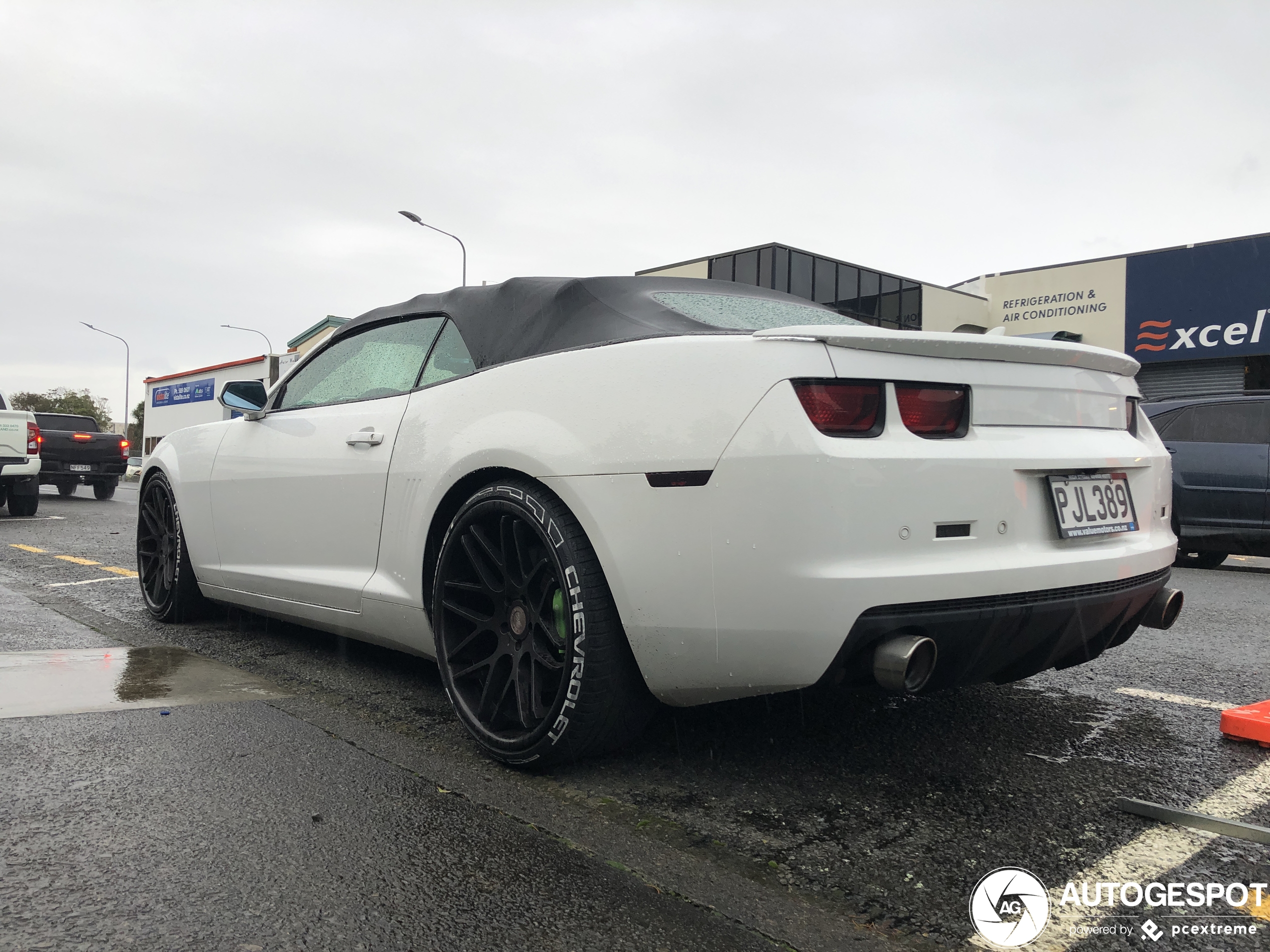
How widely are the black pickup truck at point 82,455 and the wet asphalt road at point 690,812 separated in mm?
16025

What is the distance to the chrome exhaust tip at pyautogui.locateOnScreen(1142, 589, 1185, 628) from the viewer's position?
2764 mm

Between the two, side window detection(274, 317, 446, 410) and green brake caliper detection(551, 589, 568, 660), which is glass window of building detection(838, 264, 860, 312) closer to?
side window detection(274, 317, 446, 410)

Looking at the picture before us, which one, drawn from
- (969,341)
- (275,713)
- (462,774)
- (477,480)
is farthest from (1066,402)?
(275,713)

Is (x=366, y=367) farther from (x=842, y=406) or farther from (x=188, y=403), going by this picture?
(x=188, y=403)

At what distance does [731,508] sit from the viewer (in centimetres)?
215

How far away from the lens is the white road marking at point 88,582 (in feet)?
19.7

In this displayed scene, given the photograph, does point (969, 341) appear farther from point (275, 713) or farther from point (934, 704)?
point (275, 713)

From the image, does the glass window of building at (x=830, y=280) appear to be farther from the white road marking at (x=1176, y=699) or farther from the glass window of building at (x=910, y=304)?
the white road marking at (x=1176, y=699)

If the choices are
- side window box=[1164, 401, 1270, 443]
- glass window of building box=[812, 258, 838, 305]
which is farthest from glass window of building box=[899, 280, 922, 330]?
side window box=[1164, 401, 1270, 443]

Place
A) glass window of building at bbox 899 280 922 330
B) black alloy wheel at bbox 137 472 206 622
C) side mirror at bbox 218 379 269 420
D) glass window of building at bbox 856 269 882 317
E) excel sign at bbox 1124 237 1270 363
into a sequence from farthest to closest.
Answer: glass window of building at bbox 856 269 882 317
glass window of building at bbox 899 280 922 330
excel sign at bbox 1124 237 1270 363
black alloy wheel at bbox 137 472 206 622
side mirror at bbox 218 379 269 420

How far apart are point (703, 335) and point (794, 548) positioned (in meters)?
0.57

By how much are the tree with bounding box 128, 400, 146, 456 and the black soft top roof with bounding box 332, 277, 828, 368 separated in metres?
76.8

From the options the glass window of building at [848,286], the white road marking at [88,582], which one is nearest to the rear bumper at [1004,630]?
the white road marking at [88,582]

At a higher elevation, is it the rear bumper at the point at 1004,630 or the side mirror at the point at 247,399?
the side mirror at the point at 247,399
